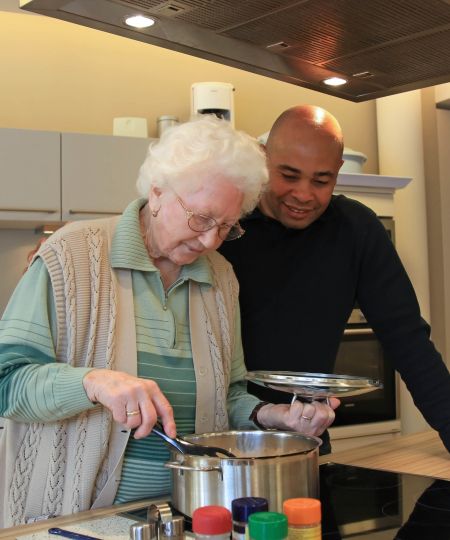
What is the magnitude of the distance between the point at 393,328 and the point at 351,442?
1487 mm

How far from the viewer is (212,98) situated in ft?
9.87

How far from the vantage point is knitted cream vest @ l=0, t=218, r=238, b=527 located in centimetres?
117

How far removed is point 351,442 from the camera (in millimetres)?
3035

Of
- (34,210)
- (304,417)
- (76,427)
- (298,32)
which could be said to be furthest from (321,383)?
(34,210)

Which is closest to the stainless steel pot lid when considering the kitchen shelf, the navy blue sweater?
the navy blue sweater

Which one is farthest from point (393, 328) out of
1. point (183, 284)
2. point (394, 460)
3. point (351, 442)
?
point (351, 442)

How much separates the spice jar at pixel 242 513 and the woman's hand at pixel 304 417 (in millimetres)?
390

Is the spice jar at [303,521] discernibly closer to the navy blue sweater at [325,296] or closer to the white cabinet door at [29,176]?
the navy blue sweater at [325,296]

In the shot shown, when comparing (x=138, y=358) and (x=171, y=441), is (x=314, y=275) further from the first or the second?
(x=171, y=441)

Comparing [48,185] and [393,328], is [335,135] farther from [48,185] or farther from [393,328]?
[48,185]

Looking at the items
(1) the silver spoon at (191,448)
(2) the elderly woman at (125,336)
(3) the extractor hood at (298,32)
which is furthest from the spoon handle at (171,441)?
(3) the extractor hood at (298,32)

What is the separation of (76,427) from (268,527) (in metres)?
0.50

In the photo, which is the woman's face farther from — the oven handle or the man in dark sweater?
the oven handle

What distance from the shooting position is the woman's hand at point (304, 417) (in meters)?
1.22
